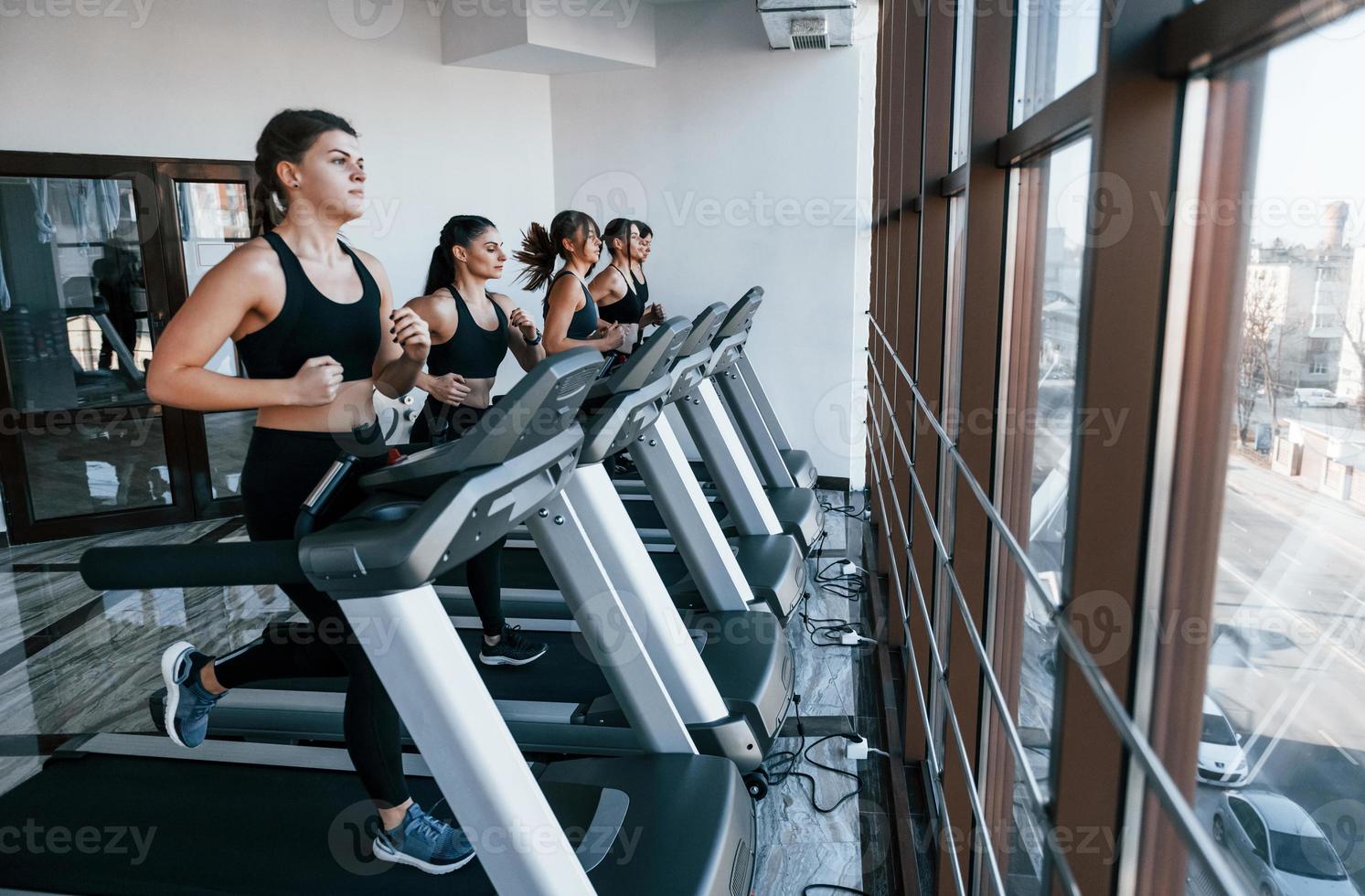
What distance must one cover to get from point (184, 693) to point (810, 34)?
4.34 meters

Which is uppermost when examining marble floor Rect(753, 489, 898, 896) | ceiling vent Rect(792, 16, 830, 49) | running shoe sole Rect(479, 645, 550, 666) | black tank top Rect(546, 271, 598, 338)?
ceiling vent Rect(792, 16, 830, 49)

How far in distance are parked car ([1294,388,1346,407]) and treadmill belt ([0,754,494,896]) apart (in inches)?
65.3

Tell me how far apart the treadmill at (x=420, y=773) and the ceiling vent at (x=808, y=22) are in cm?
343

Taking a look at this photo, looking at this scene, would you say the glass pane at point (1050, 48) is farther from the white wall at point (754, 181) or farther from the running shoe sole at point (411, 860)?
the white wall at point (754, 181)

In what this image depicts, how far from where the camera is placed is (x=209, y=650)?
353 cm

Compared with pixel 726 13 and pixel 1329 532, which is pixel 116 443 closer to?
pixel 726 13

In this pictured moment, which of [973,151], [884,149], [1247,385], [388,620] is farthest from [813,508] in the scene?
[1247,385]

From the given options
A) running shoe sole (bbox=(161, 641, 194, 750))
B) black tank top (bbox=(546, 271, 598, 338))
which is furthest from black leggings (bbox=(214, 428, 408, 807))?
black tank top (bbox=(546, 271, 598, 338))

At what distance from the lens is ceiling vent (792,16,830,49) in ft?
15.9

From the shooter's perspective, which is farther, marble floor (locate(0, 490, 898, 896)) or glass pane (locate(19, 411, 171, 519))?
glass pane (locate(19, 411, 171, 519))

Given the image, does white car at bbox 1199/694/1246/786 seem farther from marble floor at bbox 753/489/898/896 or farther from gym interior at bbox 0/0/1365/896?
marble floor at bbox 753/489/898/896

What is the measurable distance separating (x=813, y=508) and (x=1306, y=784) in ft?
11.6

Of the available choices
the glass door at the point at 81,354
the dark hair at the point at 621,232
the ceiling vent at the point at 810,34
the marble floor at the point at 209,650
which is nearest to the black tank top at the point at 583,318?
the dark hair at the point at 621,232

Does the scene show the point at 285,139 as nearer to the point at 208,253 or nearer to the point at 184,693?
the point at 184,693
